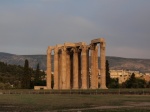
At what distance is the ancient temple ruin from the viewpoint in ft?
239

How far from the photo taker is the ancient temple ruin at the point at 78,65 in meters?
72.8

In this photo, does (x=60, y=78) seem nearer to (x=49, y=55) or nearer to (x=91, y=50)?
(x=49, y=55)

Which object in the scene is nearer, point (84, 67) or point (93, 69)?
point (93, 69)

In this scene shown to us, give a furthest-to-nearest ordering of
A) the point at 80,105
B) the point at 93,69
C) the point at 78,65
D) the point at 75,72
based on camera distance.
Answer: the point at 78,65, the point at 75,72, the point at 93,69, the point at 80,105

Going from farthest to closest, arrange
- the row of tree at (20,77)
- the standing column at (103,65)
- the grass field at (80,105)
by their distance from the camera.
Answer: the row of tree at (20,77), the standing column at (103,65), the grass field at (80,105)

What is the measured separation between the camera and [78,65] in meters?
80.1

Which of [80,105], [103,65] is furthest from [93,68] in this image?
[80,105]

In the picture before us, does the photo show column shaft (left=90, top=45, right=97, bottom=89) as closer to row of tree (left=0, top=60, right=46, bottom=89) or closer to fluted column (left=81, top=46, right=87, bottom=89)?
fluted column (left=81, top=46, right=87, bottom=89)

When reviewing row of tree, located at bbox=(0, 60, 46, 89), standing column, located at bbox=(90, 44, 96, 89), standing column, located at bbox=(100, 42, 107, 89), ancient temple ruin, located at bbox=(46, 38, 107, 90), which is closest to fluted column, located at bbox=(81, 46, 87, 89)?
ancient temple ruin, located at bbox=(46, 38, 107, 90)

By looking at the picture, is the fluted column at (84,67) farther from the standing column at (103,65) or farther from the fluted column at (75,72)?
the standing column at (103,65)

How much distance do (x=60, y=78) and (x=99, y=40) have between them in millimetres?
19673

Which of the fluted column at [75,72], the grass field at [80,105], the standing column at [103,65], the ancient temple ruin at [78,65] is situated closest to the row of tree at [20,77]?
the ancient temple ruin at [78,65]

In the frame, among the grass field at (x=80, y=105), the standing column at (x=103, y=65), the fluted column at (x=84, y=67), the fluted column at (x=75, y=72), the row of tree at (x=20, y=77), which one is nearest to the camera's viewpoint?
the grass field at (x=80, y=105)

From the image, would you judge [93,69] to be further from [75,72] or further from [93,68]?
[75,72]
